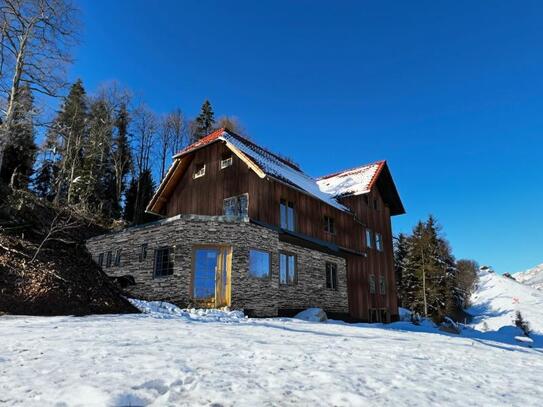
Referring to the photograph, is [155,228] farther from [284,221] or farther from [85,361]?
[85,361]

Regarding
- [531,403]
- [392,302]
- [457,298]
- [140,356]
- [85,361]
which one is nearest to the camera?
[531,403]

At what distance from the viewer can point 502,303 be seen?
63156mm

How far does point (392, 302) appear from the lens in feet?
90.9

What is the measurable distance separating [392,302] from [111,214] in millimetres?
23348

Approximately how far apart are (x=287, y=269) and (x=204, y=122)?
30318mm

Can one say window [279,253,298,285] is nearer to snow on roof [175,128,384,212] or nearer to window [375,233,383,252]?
snow on roof [175,128,384,212]

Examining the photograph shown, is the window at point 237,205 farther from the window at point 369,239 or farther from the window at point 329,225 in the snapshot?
the window at point 369,239

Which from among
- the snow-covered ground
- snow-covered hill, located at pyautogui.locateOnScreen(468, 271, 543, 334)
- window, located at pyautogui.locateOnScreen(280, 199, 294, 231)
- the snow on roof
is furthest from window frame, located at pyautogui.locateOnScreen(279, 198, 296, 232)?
snow-covered hill, located at pyautogui.locateOnScreen(468, 271, 543, 334)

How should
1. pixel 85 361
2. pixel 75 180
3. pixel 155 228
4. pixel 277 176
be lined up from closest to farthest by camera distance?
pixel 85 361, pixel 155 228, pixel 277 176, pixel 75 180

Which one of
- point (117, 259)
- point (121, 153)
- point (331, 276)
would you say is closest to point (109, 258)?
point (117, 259)

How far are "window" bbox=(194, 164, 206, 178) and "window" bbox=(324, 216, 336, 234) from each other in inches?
283

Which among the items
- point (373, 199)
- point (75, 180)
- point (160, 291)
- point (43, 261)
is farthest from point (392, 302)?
point (75, 180)

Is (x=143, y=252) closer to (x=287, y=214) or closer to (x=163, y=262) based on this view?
(x=163, y=262)

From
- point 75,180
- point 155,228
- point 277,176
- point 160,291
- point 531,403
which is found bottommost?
point 531,403
